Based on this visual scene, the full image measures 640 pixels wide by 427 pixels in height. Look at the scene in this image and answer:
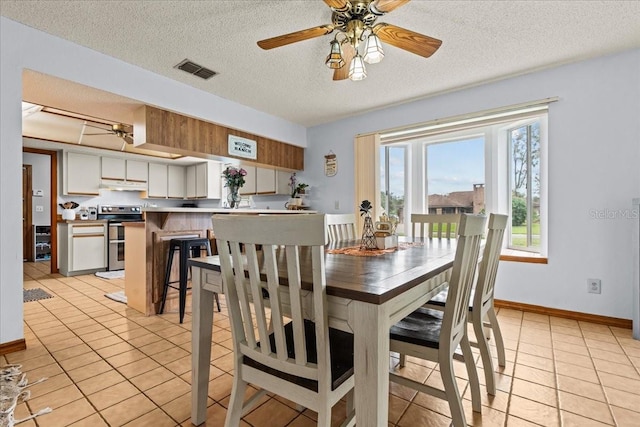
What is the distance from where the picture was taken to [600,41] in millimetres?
2338

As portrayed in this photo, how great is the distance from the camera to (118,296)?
134 inches

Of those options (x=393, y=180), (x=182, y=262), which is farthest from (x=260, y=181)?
(x=182, y=262)

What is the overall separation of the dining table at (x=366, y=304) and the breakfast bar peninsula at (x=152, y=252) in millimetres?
1738

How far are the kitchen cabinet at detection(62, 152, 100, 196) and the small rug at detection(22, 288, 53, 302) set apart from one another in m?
1.92

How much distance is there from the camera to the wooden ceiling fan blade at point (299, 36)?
69.3 inches

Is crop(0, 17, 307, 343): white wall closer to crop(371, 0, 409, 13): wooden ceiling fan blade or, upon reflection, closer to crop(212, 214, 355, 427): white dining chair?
crop(212, 214, 355, 427): white dining chair

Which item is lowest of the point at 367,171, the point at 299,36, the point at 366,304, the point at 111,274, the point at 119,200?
the point at 111,274

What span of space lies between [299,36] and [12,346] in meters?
2.77

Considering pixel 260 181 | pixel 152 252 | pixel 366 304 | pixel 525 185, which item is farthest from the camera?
pixel 260 181

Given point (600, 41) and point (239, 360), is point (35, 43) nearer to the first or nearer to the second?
point (239, 360)

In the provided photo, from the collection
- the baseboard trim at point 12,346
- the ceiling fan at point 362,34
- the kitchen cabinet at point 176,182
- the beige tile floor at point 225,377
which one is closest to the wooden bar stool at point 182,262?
the beige tile floor at point 225,377

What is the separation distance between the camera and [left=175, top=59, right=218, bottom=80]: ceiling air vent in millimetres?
2662

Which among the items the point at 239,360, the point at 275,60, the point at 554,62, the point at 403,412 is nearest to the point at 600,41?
the point at 554,62

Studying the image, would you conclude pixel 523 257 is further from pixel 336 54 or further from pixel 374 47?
pixel 336 54
